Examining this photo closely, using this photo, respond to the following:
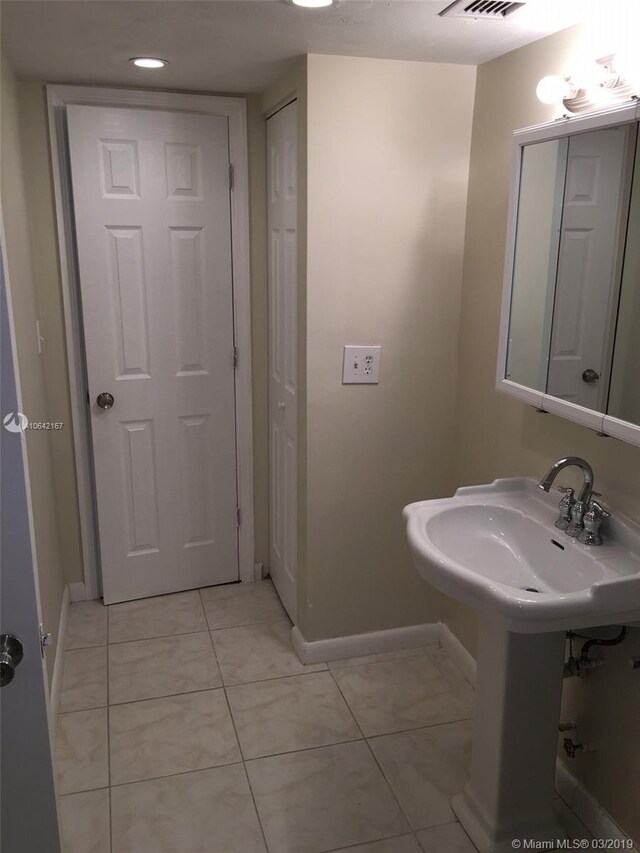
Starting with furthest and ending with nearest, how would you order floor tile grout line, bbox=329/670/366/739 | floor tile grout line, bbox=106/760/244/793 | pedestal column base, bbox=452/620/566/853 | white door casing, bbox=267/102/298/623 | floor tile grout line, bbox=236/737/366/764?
white door casing, bbox=267/102/298/623 → floor tile grout line, bbox=329/670/366/739 → floor tile grout line, bbox=236/737/366/764 → floor tile grout line, bbox=106/760/244/793 → pedestal column base, bbox=452/620/566/853

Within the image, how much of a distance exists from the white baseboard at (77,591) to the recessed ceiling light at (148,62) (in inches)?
83.6

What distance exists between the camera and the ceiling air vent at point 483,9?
1709 mm

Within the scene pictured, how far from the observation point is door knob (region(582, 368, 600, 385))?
1.80 meters

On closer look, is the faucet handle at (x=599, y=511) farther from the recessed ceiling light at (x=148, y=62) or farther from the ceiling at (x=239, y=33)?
the recessed ceiling light at (x=148, y=62)

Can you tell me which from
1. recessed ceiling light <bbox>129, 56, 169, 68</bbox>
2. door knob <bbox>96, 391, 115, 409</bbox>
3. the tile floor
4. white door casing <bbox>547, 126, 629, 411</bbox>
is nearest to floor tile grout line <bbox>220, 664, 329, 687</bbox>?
the tile floor

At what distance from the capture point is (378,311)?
8.13 feet

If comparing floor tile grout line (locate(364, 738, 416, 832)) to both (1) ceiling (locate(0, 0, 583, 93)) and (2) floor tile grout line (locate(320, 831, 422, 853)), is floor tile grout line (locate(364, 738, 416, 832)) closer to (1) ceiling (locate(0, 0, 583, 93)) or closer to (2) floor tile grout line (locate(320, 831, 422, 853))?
(2) floor tile grout line (locate(320, 831, 422, 853))

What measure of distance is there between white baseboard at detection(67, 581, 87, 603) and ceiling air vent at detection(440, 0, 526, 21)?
2.62 meters

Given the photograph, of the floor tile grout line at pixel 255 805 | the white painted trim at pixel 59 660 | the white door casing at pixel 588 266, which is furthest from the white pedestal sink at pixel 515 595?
the white painted trim at pixel 59 660

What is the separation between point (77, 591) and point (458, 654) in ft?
5.52

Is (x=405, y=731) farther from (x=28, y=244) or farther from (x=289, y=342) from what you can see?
(x=28, y=244)

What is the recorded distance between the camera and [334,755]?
228 cm

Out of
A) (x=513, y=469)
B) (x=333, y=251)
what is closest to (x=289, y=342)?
(x=333, y=251)

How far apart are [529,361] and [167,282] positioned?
1569mm
